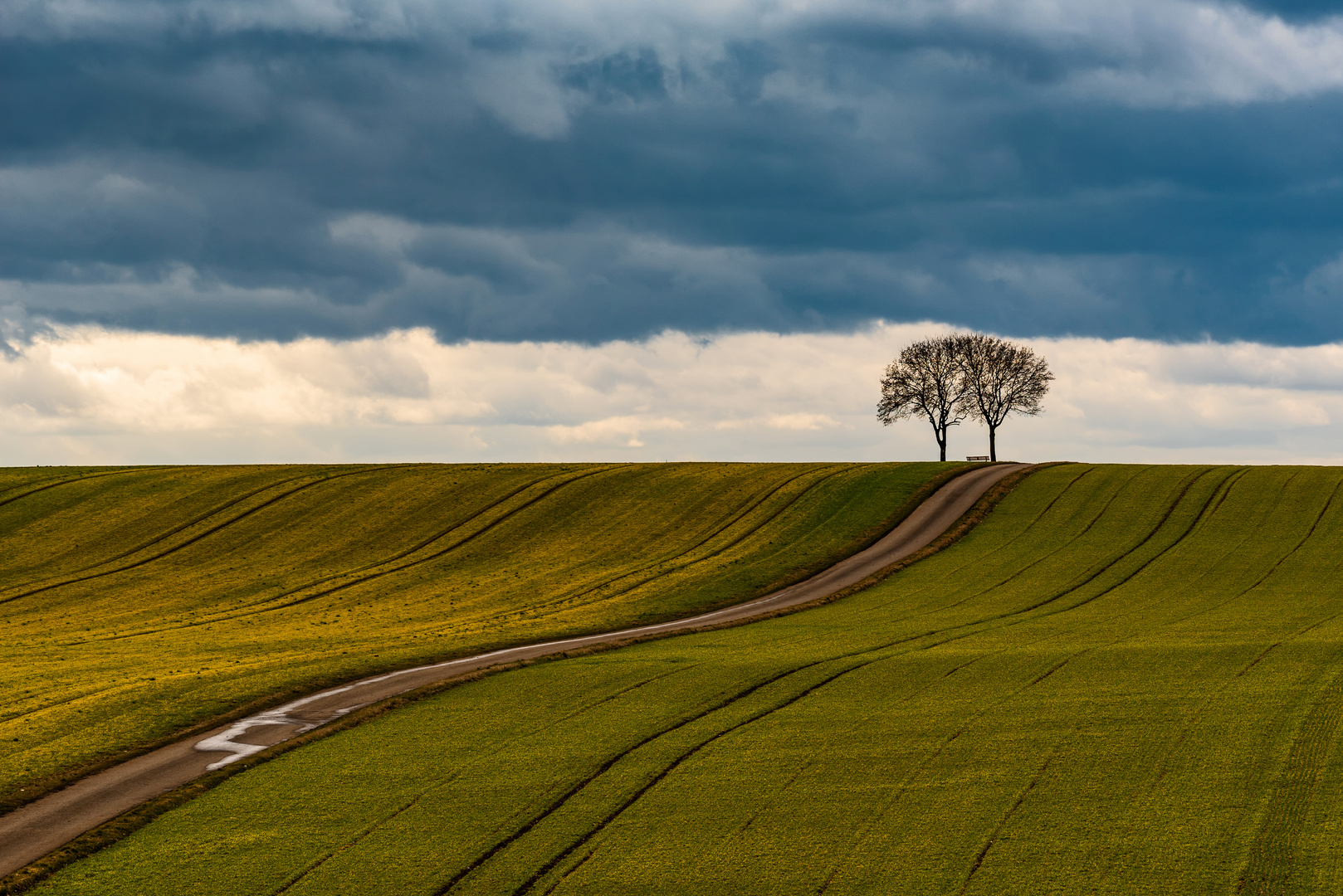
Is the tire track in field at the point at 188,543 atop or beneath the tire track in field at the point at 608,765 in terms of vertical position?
atop

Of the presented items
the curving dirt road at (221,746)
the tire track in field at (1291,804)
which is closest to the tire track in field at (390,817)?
the curving dirt road at (221,746)

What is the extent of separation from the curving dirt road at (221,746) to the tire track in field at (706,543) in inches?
254

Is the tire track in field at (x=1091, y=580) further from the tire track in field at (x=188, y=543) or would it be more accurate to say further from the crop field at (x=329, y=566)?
the tire track in field at (x=188, y=543)

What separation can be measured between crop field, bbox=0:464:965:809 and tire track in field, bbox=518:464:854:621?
221mm

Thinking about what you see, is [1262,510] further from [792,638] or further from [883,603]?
[792,638]

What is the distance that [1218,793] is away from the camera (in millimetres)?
20250

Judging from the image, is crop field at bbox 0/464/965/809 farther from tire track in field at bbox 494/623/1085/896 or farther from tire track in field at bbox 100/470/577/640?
tire track in field at bbox 494/623/1085/896

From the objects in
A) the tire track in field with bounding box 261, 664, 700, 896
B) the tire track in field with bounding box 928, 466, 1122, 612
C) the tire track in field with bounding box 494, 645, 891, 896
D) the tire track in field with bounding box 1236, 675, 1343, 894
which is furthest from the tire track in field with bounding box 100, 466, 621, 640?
the tire track in field with bounding box 1236, 675, 1343, 894

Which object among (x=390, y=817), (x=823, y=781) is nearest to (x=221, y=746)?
(x=390, y=817)

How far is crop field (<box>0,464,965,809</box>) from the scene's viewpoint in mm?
31281

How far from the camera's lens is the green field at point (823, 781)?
1762 centimetres

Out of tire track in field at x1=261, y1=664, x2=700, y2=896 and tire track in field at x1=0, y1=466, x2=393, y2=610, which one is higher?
tire track in field at x1=0, y1=466, x2=393, y2=610

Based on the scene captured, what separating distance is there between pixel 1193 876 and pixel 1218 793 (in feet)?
12.6

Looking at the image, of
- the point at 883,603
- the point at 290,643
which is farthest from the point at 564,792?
the point at 883,603
